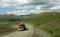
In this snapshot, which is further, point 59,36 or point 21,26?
point 21,26

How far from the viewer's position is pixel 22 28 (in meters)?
44.5

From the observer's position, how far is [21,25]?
4475cm

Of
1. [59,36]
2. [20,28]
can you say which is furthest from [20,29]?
[59,36]

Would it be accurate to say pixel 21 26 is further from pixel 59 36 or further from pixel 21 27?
pixel 59 36

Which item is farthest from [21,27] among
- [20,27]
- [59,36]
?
[59,36]

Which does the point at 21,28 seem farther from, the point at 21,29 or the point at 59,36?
the point at 59,36

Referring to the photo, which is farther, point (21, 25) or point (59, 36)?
point (21, 25)

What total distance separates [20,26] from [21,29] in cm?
83

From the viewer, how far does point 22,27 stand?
44.8 m

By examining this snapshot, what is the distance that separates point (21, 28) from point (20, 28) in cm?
23

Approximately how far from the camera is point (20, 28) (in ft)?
145

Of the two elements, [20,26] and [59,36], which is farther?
[20,26]

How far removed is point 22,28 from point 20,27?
491mm

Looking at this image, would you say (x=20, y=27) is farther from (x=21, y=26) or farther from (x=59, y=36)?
(x=59, y=36)
